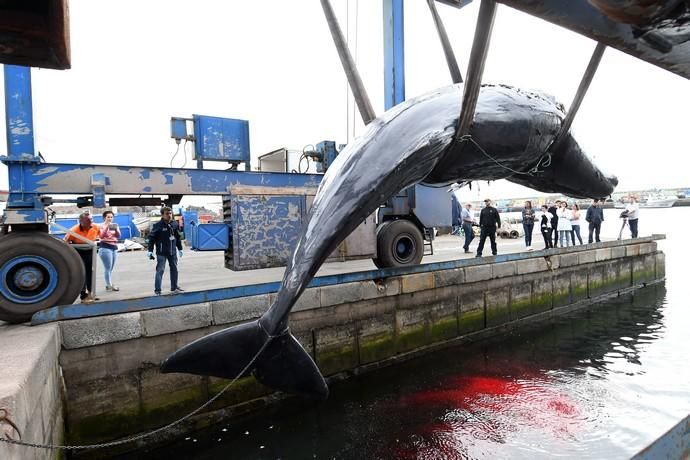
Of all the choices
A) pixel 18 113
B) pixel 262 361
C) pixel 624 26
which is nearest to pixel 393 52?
pixel 18 113

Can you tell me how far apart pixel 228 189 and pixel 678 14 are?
7681mm

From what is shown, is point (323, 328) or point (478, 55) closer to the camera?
point (478, 55)

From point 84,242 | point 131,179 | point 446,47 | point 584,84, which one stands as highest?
point 446,47

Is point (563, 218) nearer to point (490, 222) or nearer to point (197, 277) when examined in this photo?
point (490, 222)

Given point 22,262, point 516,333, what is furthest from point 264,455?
point 516,333

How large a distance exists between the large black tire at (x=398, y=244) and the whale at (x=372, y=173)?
4.37 m

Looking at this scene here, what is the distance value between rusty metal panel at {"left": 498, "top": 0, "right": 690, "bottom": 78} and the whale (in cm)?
200

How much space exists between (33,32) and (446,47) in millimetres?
3769

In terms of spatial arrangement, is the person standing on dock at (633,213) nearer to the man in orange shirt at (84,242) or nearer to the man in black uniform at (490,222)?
the man in black uniform at (490,222)

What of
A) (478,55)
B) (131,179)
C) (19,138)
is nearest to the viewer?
(478,55)

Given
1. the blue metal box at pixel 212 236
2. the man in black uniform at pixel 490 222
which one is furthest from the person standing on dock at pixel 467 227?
the blue metal box at pixel 212 236

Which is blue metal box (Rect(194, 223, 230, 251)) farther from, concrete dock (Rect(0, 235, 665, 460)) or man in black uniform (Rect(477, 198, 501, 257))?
man in black uniform (Rect(477, 198, 501, 257))

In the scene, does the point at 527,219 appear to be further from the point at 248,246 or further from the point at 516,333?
the point at 248,246

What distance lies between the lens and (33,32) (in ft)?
4.39
